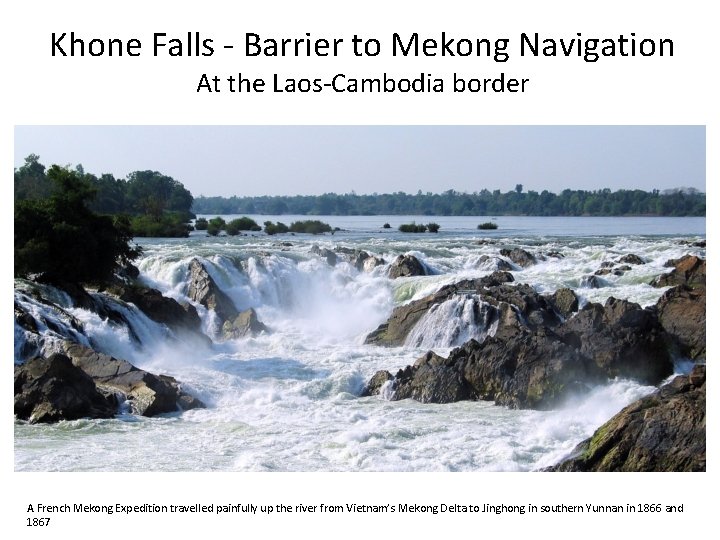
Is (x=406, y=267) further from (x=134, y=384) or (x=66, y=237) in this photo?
(x=134, y=384)

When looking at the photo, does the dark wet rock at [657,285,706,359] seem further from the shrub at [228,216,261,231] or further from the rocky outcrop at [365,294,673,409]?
the shrub at [228,216,261,231]

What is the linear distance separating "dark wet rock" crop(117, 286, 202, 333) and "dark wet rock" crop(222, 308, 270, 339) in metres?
0.84

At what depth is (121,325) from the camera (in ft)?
67.3

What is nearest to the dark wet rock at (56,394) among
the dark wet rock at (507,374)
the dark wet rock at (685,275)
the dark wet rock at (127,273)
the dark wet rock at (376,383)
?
the dark wet rock at (376,383)

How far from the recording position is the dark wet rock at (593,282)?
89.2ft

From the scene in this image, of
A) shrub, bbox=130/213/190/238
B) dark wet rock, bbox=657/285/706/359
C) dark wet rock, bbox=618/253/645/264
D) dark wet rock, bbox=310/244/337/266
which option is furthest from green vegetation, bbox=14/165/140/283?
shrub, bbox=130/213/190/238

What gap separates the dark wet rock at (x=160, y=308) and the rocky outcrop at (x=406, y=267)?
828cm

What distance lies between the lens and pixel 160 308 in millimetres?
22859

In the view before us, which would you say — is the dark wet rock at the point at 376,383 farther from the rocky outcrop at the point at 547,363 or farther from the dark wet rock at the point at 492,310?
the dark wet rock at the point at 492,310

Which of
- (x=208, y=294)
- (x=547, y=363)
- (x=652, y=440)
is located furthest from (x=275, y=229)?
(x=652, y=440)

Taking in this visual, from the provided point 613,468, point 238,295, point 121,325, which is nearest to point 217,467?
A: point 613,468

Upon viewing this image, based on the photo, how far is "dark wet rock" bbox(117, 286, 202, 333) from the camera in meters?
22.6
